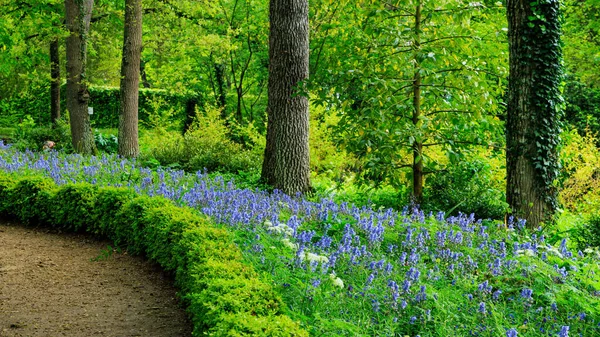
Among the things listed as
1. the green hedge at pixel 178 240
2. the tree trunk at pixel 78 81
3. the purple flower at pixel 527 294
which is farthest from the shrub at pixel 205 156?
the purple flower at pixel 527 294

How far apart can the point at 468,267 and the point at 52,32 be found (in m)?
10.9

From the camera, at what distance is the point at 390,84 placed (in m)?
8.09

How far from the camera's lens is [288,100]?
8.95 meters

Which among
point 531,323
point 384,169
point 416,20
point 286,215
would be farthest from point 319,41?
point 531,323

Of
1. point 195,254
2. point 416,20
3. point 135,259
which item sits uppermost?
point 416,20

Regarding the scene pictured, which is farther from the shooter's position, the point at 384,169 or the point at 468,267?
the point at 384,169

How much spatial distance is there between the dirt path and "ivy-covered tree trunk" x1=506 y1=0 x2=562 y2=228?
14.2 feet

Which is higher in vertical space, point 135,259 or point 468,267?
point 468,267

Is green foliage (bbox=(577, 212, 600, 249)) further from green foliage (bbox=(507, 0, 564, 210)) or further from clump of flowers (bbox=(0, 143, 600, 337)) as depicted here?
clump of flowers (bbox=(0, 143, 600, 337))

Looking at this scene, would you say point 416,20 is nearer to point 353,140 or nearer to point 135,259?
point 353,140

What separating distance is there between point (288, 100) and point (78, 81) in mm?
6728

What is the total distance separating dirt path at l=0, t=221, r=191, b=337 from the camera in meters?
4.94

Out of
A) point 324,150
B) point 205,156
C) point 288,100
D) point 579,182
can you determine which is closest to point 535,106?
point 288,100

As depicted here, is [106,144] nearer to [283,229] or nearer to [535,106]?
[535,106]
